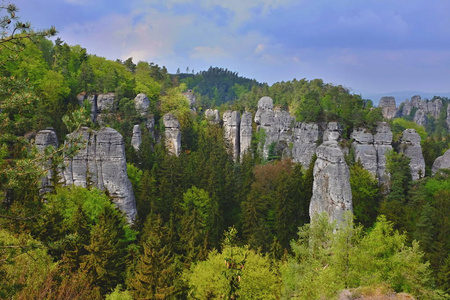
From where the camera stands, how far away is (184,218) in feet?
92.3

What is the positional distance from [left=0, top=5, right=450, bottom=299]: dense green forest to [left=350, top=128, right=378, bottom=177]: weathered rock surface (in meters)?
1.11

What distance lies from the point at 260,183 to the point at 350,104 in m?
17.7

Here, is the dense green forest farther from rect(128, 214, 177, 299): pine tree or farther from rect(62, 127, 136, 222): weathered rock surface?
rect(62, 127, 136, 222): weathered rock surface

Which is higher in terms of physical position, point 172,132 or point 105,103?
point 105,103

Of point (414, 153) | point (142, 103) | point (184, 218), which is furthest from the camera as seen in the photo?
point (142, 103)

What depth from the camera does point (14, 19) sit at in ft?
23.9

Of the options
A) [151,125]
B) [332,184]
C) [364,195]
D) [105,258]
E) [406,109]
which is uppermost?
[406,109]

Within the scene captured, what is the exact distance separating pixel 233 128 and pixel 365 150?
28042 millimetres

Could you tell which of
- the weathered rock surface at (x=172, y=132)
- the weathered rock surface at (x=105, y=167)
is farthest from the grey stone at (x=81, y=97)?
the weathered rock surface at (x=105, y=167)

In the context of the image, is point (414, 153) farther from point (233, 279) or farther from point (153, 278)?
point (153, 278)

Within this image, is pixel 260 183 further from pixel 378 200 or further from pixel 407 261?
pixel 407 261

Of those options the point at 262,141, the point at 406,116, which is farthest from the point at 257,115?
the point at 406,116

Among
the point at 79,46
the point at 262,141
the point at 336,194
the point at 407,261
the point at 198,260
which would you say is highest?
the point at 79,46

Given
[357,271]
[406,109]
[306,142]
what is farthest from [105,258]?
[406,109]
